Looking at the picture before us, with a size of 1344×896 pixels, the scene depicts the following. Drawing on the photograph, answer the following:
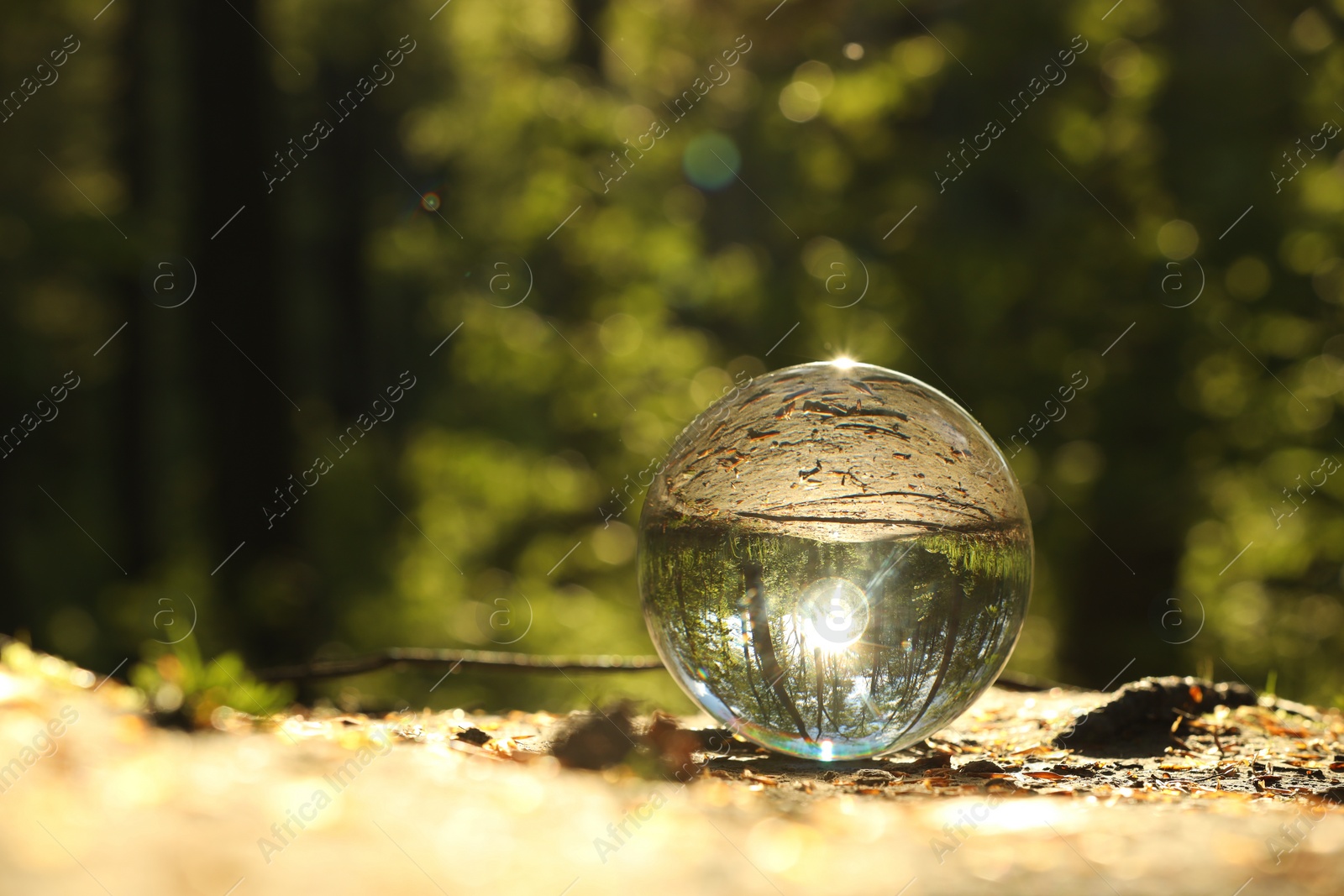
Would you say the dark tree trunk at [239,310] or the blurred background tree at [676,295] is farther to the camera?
the blurred background tree at [676,295]

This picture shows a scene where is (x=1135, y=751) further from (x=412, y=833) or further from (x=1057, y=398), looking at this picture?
(x=1057, y=398)

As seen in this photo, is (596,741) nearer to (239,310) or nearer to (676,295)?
(239,310)

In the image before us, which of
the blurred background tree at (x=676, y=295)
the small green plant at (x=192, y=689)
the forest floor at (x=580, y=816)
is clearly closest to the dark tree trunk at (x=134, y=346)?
the blurred background tree at (x=676, y=295)

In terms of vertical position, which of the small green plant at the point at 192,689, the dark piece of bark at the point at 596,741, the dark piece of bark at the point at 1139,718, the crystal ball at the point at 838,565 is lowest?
the dark piece of bark at the point at 1139,718

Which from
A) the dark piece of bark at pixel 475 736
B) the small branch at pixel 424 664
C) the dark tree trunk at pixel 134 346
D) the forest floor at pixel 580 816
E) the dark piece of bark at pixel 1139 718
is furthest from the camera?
the dark tree trunk at pixel 134 346

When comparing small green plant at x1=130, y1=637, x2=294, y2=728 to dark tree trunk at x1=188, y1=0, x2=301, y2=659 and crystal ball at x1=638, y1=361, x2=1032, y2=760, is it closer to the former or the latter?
crystal ball at x1=638, y1=361, x2=1032, y2=760

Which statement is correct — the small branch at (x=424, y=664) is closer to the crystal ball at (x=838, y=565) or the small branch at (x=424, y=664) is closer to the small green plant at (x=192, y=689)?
the small green plant at (x=192, y=689)

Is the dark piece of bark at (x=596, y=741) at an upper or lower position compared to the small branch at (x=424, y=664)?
upper
